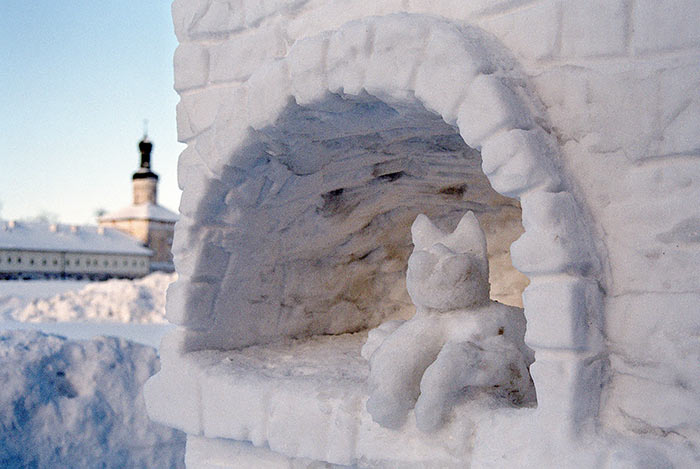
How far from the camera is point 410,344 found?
192 cm

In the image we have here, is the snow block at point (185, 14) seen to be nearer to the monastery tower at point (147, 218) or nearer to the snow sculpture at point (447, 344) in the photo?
the snow sculpture at point (447, 344)

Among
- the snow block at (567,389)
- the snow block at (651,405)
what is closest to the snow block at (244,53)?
the snow block at (567,389)

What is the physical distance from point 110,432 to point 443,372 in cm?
353

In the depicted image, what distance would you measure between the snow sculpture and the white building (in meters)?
10.4

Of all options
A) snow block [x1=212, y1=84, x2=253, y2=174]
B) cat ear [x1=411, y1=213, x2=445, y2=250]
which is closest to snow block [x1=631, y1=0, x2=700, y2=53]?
cat ear [x1=411, y1=213, x2=445, y2=250]

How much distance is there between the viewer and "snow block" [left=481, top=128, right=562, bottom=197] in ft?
5.26

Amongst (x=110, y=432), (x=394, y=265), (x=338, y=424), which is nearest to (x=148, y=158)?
(x=110, y=432)

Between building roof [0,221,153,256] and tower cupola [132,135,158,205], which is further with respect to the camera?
tower cupola [132,135,158,205]

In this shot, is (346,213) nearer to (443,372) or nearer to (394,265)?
(394,265)

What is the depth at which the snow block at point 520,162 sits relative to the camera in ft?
5.26

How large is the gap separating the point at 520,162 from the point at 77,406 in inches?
154

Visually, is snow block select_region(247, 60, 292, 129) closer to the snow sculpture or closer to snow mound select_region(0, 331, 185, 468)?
the snow sculpture

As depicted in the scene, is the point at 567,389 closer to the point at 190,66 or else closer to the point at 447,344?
the point at 447,344

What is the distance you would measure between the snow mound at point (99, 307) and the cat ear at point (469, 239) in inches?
224
